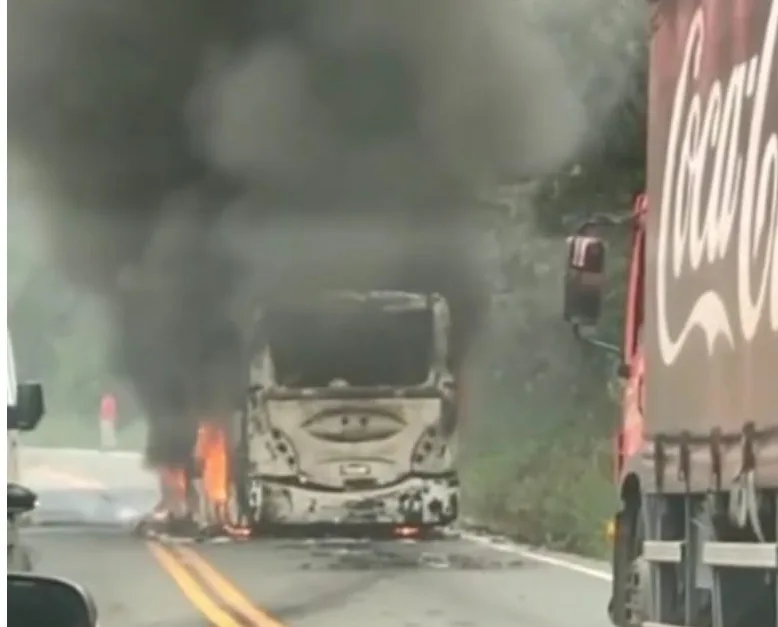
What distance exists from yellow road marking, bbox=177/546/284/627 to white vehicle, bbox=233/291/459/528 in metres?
0.13

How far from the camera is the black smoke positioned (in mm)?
3252

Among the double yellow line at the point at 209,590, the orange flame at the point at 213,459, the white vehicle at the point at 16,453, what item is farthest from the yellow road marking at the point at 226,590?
the white vehicle at the point at 16,453

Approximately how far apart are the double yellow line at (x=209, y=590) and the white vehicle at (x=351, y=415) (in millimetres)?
141

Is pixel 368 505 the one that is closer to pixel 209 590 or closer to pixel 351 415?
pixel 351 415

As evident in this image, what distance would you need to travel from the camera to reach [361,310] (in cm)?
327

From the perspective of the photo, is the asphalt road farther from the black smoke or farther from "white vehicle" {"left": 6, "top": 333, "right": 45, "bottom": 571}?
the black smoke

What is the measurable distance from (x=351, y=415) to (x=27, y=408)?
2.05ft

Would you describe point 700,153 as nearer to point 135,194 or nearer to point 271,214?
point 271,214

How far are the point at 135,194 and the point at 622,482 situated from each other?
110 cm

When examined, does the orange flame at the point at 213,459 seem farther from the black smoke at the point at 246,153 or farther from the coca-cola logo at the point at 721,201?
the coca-cola logo at the point at 721,201

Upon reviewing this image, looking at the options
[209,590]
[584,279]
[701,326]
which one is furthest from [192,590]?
[701,326]


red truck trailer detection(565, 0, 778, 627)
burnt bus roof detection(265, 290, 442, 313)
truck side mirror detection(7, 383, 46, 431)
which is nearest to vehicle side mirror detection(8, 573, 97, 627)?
truck side mirror detection(7, 383, 46, 431)

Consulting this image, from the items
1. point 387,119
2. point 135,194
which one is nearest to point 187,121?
point 135,194

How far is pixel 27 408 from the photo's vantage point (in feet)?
10.5
